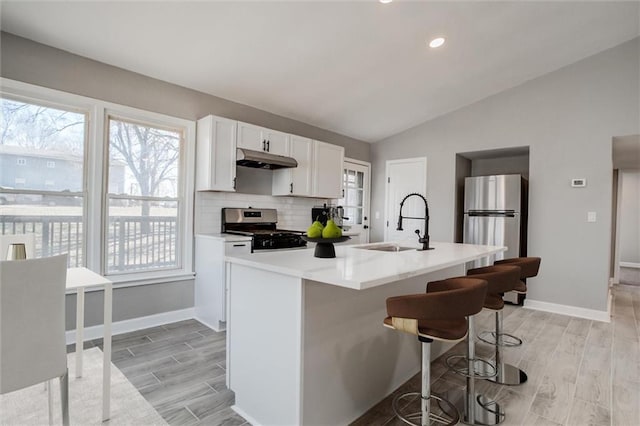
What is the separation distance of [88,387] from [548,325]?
14.5 feet

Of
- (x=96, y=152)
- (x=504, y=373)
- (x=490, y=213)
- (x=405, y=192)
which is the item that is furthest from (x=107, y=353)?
(x=405, y=192)

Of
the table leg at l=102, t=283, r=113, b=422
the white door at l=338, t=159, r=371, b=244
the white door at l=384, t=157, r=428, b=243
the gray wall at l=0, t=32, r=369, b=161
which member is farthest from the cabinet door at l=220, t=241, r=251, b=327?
the white door at l=384, t=157, r=428, b=243

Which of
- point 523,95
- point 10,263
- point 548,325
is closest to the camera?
point 10,263

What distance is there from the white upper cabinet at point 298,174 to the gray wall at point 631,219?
26.6ft

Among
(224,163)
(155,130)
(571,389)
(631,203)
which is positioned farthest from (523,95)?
(631,203)

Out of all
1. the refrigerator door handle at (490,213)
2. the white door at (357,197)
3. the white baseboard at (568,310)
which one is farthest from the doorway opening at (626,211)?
the white door at (357,197)

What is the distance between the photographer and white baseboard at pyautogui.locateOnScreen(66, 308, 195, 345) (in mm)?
2948

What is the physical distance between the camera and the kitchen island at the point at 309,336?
1581 millimetres

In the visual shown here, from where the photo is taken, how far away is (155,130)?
3.47m

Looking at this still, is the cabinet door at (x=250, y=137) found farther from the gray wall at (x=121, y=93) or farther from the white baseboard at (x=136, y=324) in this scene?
the white baseboard at (x=136, y=324)

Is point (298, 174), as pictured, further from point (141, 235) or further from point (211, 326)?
point (211, 326)

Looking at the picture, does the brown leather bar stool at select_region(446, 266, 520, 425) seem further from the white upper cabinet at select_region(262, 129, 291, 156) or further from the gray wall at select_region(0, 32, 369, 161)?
the gray wall at select_region(0, 32, 369, 161)

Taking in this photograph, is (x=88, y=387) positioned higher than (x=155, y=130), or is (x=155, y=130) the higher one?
(x=155, y=130)

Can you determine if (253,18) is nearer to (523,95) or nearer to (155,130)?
(155,130)
